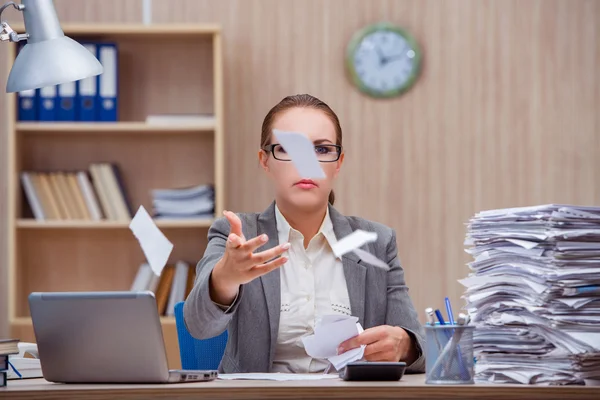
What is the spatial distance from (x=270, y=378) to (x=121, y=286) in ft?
8.67

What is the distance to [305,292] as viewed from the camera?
6.66 feet

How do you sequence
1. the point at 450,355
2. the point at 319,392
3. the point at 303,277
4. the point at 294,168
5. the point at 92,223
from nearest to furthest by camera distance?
the point at 319,392, the point at 450,355, the point at 294,168, the point at 303,277, the point at 92,223

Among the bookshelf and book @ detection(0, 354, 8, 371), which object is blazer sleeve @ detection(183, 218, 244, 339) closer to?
book @ detection(0, 354, 8, 371)

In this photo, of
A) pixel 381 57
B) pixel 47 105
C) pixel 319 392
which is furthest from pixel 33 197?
pixel 319 392

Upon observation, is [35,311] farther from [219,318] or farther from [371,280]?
[371,280]

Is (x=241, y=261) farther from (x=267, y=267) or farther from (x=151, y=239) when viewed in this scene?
(x=151, y=239)

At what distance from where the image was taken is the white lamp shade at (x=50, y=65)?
180cm

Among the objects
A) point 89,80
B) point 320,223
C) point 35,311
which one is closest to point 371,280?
point 320,223

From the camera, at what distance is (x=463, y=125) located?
13.5 ft

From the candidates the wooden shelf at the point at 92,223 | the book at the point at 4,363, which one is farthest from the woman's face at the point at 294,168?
the wooden shelf at the point at 92,223

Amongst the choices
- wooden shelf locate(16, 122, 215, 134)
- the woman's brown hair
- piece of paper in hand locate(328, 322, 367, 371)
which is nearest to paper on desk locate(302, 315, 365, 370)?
piece of paper in hand locate(328, 322, 367, 371)

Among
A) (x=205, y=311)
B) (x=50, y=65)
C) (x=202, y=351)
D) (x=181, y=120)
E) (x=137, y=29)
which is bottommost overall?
(x=202, y=351)

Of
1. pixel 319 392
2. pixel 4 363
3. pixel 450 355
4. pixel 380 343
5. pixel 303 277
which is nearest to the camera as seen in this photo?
pixel 319 392

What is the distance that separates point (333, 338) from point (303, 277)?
1.45 ft
